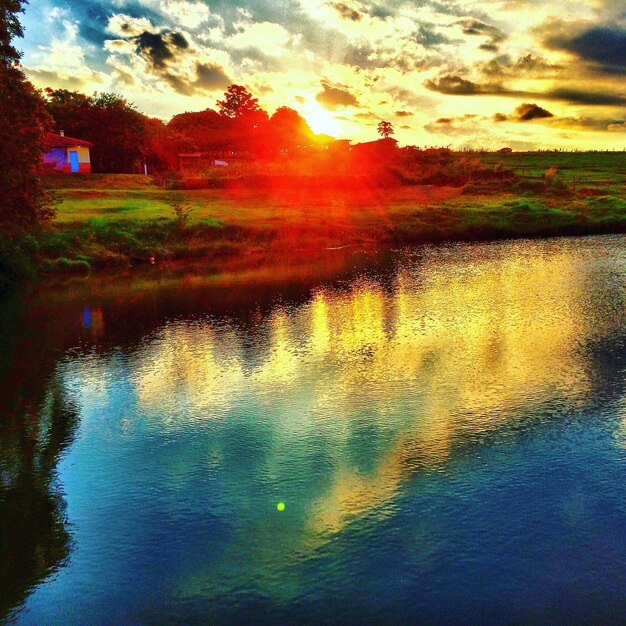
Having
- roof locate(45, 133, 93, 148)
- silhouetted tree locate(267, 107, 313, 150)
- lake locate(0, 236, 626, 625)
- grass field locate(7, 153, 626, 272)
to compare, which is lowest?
lake locate(0, 236, 626, 625)

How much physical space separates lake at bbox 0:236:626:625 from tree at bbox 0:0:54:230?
9370 mm

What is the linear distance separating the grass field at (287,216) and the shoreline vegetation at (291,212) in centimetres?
11

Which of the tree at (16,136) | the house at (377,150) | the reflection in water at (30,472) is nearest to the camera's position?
the reflection in water at (30,472)

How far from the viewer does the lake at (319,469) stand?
9.66 metres

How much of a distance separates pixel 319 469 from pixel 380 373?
264 inches

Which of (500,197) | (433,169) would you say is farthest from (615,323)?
(433,169)

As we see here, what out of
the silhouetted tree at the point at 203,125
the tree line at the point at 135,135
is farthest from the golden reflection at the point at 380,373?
the silhouetted tree at the point at 203,125

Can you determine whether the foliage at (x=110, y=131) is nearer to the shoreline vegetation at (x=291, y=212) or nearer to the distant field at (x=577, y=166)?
the shoreline vegetation at (x=291, y=212)

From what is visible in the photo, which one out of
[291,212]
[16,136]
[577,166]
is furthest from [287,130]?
[16,136]

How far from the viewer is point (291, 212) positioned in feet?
206

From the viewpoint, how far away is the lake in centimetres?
966

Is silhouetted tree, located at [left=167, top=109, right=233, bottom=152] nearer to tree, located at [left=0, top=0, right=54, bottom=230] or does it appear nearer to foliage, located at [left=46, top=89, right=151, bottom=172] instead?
foliage, located at [left=46, top=89, right=151, bottom=172]

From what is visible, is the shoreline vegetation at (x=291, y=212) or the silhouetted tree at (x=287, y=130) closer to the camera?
the shoreline vegetation at (x=291, y=212)

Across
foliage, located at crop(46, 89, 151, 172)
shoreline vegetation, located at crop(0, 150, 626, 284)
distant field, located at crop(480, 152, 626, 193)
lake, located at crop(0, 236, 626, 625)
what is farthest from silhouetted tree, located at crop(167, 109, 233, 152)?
lake, located at crop(0, 236, 626, 625)
